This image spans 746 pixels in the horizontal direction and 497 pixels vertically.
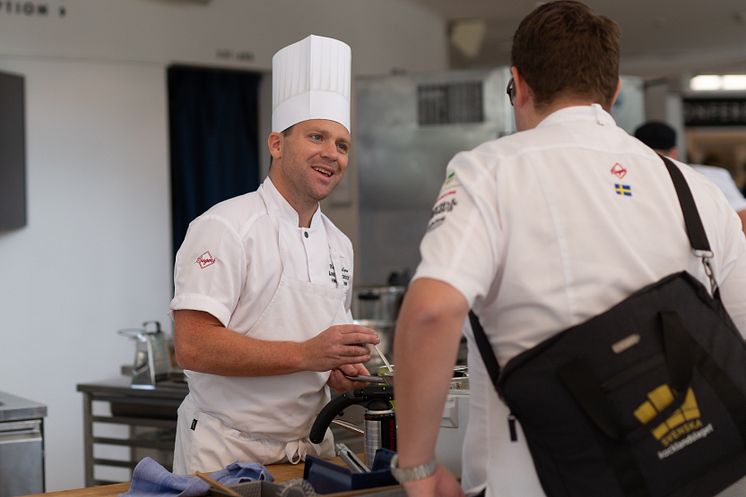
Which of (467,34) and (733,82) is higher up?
(467,34)

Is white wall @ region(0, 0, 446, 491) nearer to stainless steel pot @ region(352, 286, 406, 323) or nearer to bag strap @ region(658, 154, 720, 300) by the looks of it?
stainless steel pot @ region(352, 286, 406, 323)

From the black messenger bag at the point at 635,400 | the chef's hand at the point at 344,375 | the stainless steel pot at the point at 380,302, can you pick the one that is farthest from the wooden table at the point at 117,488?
the stainless steel pot at the point at 380,302

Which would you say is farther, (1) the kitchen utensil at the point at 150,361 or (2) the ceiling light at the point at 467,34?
(2) the ceiling light at the point at 467,34

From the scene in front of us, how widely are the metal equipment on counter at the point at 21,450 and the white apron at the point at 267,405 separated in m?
0.91

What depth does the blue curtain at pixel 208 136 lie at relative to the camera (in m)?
6.35

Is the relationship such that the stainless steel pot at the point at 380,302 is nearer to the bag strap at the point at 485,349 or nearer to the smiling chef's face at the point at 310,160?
the smiling chef's face at the point at 310,160

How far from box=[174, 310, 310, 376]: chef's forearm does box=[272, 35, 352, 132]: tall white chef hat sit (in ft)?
1.72

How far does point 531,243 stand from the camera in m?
1.37

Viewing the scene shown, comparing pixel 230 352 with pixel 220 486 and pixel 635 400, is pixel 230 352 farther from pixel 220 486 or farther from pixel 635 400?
pixel 635 400

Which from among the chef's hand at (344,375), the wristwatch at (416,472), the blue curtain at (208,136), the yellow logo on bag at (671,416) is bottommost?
the wristwatch at (416,472)

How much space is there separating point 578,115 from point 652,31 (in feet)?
25.6

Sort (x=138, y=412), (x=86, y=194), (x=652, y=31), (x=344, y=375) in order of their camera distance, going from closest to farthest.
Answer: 1. (x=344, y=375)
2. (x=138, y=412)
3. (x=86, y=194)
4. (x=652, y=31)

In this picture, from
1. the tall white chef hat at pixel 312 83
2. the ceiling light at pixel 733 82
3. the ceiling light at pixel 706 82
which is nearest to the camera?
the tall white chef hat at pixel 312 83

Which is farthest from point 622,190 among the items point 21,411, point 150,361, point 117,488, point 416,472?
point 150,361
